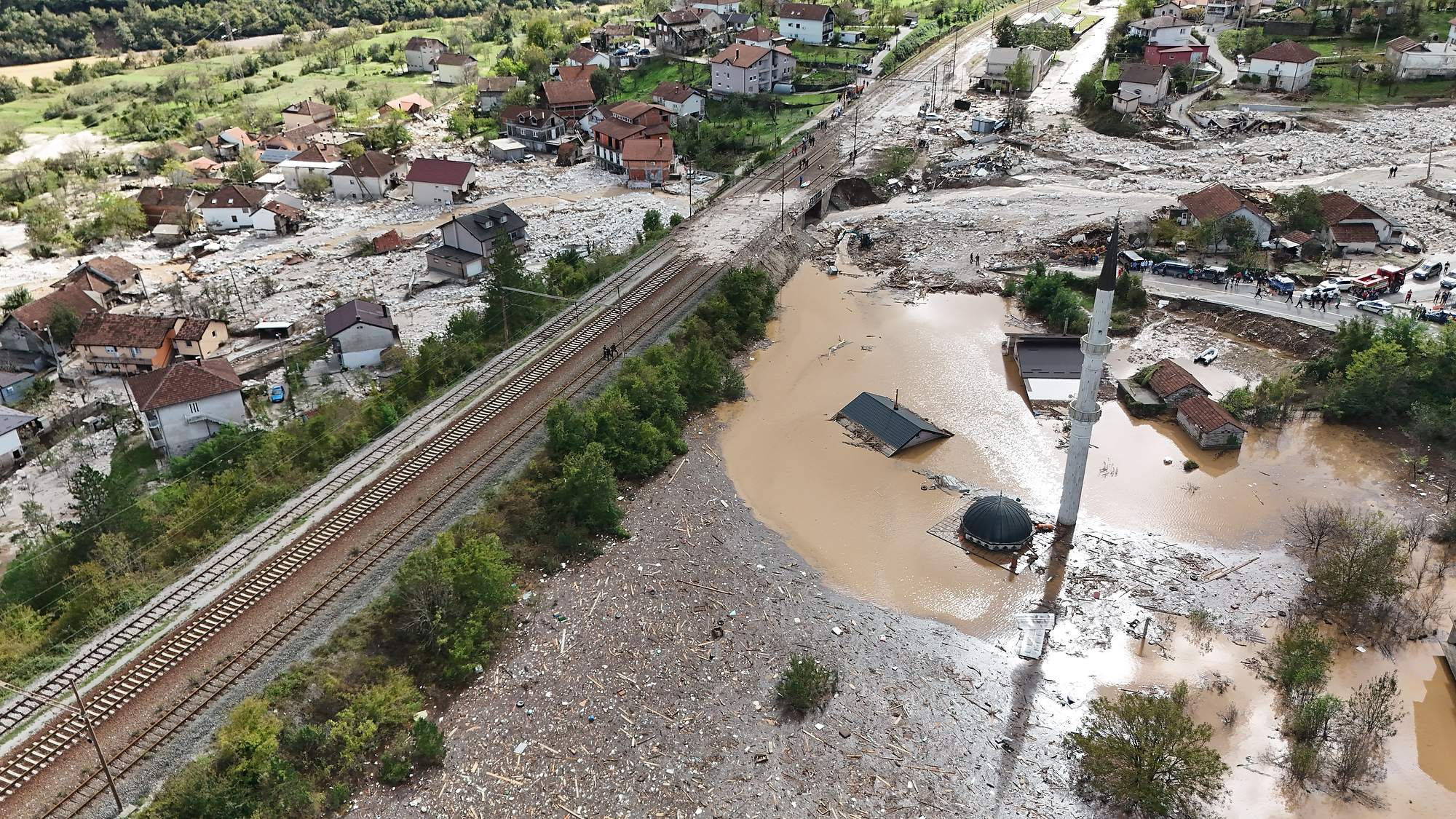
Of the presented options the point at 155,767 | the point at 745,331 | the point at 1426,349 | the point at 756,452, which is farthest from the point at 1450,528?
the point at 155,767

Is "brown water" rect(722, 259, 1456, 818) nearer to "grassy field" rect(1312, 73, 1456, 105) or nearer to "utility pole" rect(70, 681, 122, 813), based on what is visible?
"utility pole" rect(70, 681, 122, 813)

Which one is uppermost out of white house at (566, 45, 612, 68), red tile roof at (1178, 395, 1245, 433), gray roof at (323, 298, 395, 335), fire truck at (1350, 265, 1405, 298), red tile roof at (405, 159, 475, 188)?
white house at (566, 45, 612, 68)

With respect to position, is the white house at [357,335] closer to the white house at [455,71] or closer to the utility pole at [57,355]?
the utility pole at [57,355]

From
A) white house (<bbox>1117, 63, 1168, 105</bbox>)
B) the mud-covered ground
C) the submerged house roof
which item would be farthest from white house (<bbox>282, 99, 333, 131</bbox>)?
the mud-covered ground

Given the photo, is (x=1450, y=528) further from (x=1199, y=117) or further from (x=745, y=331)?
(x=1199, y=117)

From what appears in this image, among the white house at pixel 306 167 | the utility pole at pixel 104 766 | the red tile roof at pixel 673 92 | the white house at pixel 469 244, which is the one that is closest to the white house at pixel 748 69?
the red tile roof at pixel 673 92
